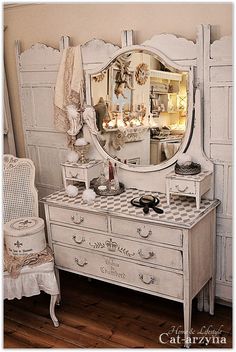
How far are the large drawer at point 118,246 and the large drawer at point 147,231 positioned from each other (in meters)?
0.04

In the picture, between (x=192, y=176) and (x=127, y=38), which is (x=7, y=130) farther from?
(x=192, y=176)

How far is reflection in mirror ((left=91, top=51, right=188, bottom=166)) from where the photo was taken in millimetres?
2592

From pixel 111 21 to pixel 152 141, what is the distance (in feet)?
2.76

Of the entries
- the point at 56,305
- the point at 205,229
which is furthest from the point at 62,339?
the point at 205,229

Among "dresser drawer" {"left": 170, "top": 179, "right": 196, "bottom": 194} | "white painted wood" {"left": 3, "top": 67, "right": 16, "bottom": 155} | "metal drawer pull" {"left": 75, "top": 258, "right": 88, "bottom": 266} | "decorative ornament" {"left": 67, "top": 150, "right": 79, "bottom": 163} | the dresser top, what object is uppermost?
"white painted wood" {"left": 3, "top": 67, "right": 16, "bottom": 155}

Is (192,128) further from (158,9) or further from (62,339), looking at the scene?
(62,339)

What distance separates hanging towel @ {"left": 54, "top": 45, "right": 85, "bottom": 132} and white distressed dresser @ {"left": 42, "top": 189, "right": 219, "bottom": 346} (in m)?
0.68

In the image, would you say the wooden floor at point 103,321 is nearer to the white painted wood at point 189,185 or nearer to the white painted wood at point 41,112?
the white painted wood at point 189,185

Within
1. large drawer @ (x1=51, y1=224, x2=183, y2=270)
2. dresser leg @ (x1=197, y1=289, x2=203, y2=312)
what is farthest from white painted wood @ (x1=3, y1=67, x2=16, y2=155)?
dresser leg @ (x1=197, y1=289, x2=203, y2=312)

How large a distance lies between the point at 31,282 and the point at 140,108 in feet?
4.26

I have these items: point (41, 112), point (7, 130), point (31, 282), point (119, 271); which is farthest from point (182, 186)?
point (7, 130)

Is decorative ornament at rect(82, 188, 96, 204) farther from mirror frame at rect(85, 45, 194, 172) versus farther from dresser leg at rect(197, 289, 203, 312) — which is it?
dresser leg at rect(197, 289, 203, 312)

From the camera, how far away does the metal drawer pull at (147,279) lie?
8.06 ft

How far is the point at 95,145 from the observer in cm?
299
